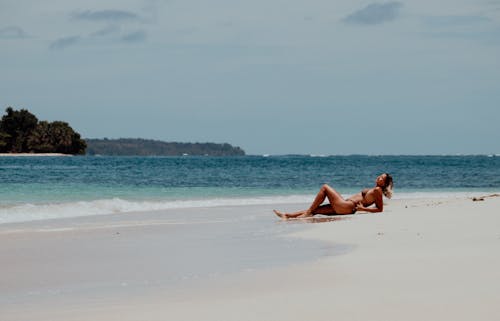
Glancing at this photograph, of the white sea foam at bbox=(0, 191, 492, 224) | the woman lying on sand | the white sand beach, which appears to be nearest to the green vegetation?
the white sea foam at bbox=(0, 191, 492, 224)

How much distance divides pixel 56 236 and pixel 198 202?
12.2 m

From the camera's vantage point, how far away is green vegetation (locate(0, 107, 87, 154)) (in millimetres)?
152375

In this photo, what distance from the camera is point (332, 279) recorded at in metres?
7.27

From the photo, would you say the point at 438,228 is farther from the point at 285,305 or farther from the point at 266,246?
the point at 285,305

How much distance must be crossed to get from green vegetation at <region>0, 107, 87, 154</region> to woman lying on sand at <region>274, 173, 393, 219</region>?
14266cm

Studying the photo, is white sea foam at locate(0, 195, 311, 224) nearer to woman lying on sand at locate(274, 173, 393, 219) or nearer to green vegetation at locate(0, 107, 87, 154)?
woman lying on sand at locate(274, 173, 393, 219)

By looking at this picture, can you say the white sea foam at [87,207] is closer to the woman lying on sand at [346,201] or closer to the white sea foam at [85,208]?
the white sea foam at [85,208]

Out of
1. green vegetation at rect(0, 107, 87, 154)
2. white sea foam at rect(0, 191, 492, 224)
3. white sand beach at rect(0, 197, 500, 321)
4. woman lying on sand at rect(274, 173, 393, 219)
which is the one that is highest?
green vegetation at rect(0, 107, 87, 154)

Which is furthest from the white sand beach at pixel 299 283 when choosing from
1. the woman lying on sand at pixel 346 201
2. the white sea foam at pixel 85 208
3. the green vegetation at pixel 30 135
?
the green vegetation at pixel 30 135

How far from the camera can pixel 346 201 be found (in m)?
16.4

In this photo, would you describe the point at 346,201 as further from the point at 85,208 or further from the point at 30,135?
the point at 30,135

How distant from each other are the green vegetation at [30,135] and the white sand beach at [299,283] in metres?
147

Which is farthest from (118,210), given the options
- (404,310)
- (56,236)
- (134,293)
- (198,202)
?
(404,310)

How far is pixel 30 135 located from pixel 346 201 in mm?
145907
